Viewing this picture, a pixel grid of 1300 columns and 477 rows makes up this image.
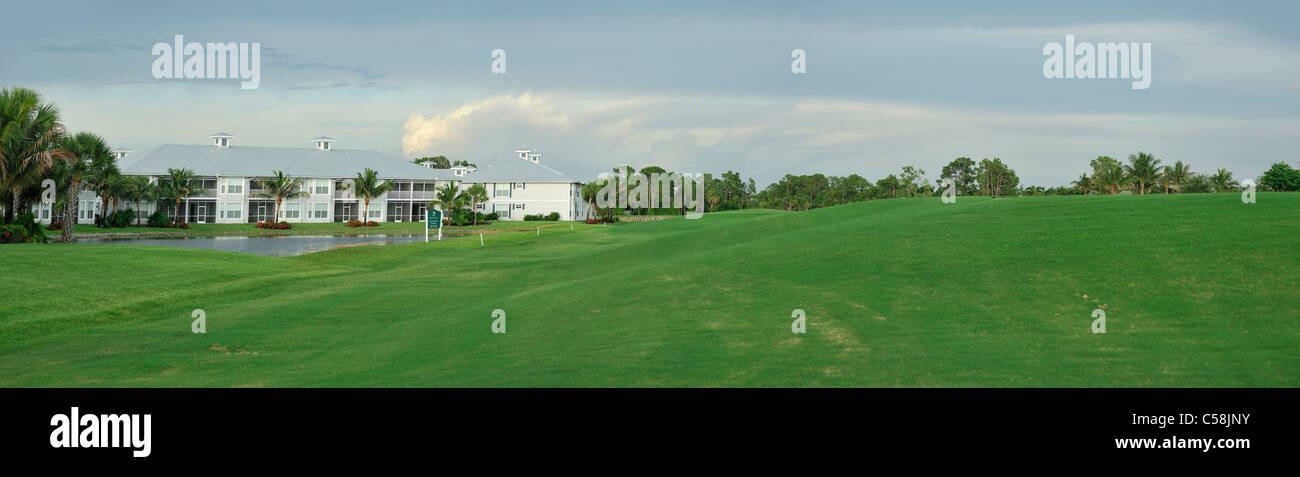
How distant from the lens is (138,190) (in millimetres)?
99875

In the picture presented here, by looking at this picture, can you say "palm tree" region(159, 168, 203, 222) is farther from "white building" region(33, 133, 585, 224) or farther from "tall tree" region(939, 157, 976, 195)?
"tall tree" region(939, 157, 976, 195)

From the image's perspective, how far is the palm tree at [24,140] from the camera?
4694 cm

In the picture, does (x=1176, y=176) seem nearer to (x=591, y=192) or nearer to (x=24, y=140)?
(x=591, y=192)

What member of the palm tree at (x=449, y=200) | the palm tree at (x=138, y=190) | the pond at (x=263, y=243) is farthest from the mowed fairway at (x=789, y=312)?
the palm tree at (x=449, y=200)

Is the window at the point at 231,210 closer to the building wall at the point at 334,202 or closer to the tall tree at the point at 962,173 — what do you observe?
the building wall at the point at 334,202

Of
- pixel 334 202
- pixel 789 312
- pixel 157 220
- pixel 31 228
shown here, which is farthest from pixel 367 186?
pixel 789 312

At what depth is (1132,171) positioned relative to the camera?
89.8 metres

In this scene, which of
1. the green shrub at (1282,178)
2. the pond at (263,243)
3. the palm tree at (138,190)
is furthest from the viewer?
the palm tree at (138,190)

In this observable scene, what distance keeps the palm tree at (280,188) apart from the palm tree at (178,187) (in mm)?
8256

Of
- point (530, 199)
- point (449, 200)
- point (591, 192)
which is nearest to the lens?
point (449, 200)

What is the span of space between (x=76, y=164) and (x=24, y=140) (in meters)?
21.1
